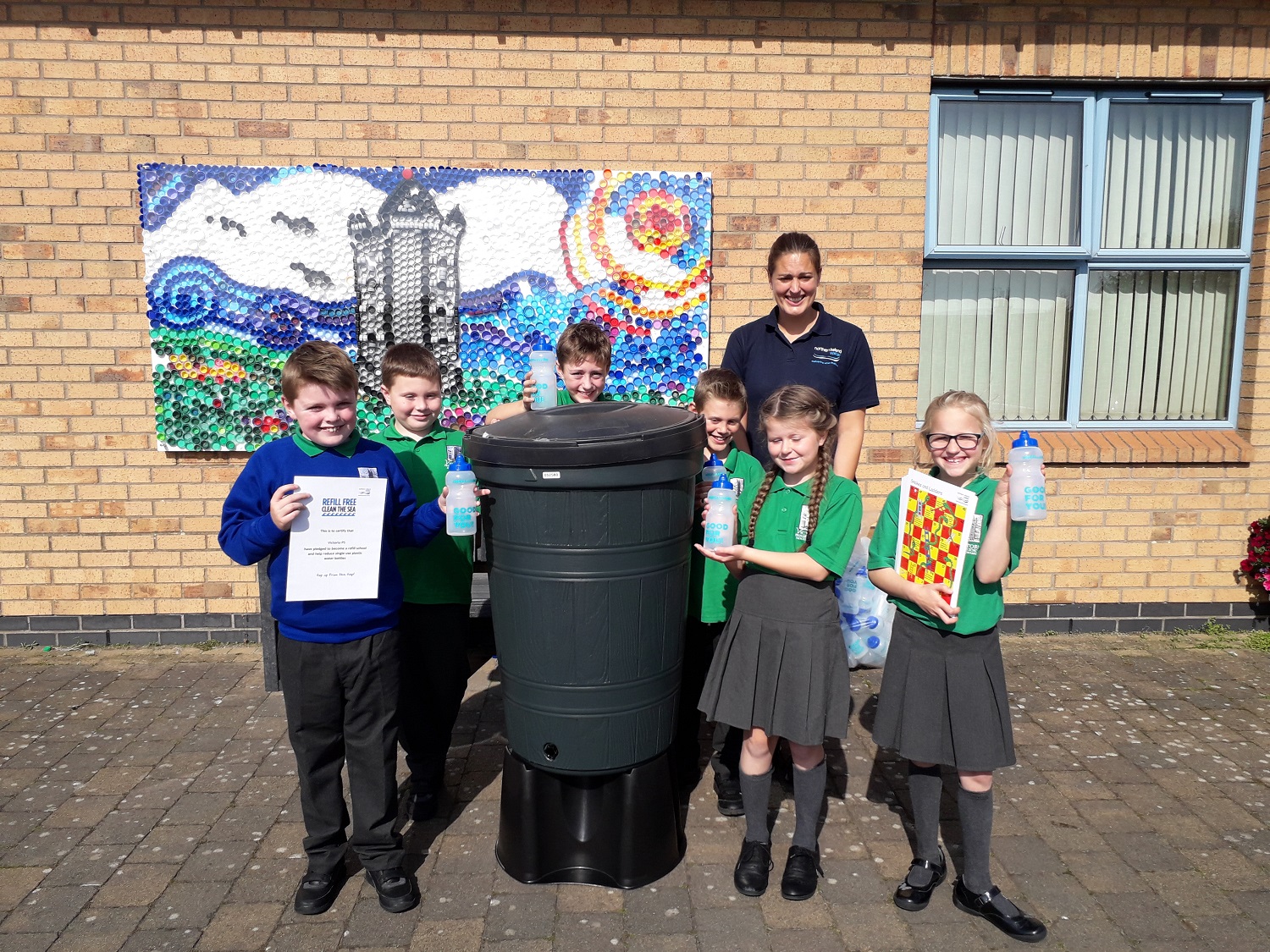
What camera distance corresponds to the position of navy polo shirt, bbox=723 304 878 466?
339 cm

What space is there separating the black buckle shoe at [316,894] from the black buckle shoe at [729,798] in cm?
142

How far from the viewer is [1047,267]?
523 cm

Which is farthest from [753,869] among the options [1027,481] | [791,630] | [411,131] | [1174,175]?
[1174,175]

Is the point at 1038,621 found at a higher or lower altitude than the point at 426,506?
lower

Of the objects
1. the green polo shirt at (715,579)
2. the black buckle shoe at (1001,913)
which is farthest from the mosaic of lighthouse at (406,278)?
the black buckle shoe at (1001,913)

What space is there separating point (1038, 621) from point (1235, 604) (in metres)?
1.23

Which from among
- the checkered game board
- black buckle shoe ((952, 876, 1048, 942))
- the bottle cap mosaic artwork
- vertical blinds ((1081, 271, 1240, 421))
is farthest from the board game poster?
vertical blinds ((1081, 271, 1240, 421))

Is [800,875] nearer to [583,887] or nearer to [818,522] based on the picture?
[583,887]

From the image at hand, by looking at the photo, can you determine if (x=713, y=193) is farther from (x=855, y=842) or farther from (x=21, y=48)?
(x=21, y=48)

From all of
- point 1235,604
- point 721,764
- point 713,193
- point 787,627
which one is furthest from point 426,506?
point 1235,604

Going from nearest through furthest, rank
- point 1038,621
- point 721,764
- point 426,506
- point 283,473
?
point 283,473
point 426,506
point 721,764
point 1038,621

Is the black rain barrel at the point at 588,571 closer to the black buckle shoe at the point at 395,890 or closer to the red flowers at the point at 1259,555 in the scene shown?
the black buckle shoe at the point at 395,890

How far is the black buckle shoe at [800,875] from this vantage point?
9.00 feet

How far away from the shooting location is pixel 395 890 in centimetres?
269
